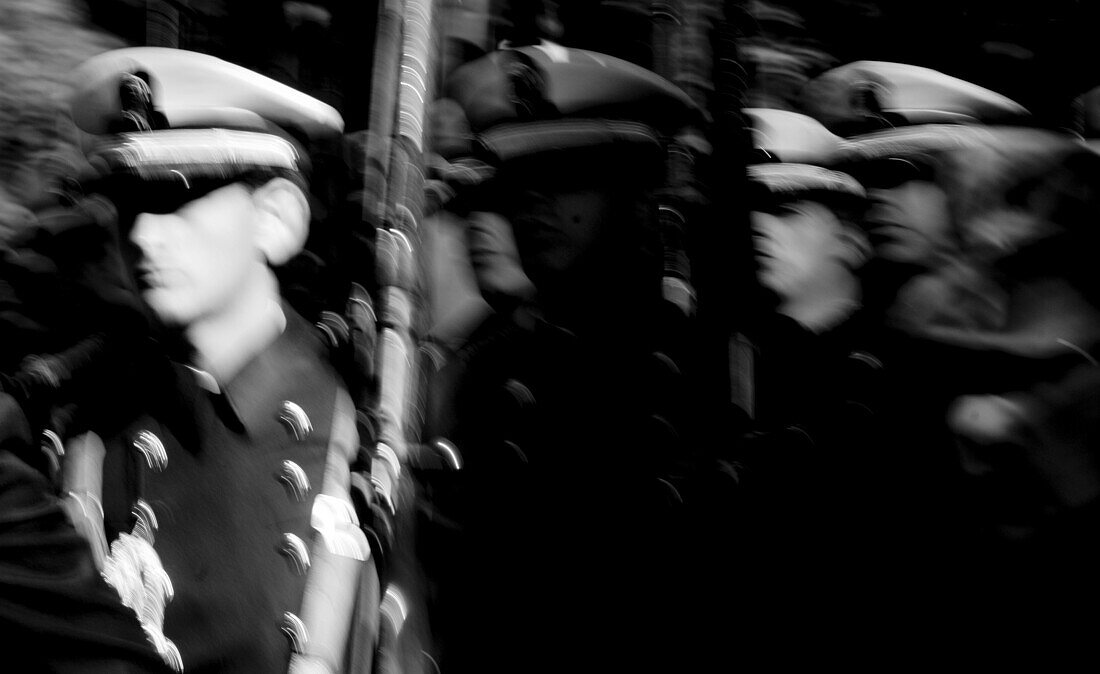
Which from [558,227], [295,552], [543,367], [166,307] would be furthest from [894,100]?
[166,307]

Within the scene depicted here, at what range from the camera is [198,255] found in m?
1.87

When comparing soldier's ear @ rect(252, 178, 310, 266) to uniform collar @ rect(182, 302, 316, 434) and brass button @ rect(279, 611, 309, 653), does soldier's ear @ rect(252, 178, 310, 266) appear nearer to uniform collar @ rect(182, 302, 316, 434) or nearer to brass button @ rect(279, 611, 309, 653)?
uniform collar @ rect(182, 302, 316, 434)

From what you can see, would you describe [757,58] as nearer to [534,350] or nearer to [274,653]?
[534,350]

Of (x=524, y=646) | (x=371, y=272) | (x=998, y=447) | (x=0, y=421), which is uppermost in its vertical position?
(x=998, y=447)

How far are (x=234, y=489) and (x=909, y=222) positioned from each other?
125cm

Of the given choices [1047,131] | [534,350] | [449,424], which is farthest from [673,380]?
[1047,131]

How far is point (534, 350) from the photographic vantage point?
5.07ft

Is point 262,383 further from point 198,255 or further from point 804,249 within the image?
point 804,249

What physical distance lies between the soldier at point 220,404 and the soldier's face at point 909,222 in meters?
0.97

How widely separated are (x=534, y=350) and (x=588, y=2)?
57cm

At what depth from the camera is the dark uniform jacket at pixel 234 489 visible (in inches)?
67.5

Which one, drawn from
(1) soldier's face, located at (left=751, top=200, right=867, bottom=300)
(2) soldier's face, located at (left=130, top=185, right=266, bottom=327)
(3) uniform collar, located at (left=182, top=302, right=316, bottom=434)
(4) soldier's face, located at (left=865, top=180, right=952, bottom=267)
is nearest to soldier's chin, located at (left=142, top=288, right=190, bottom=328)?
(2) soldier's face, located at (left=130, top=185, right=266, bottom=327)

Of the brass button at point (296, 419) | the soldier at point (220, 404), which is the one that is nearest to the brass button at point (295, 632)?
the soldier at point (220, 404)

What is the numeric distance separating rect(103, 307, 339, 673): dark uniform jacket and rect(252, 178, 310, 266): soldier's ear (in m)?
0.12
